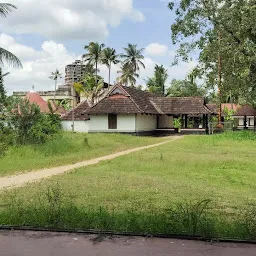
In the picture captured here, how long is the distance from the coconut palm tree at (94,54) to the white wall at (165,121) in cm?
1653

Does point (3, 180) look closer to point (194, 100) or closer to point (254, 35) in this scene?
point (254, 35)

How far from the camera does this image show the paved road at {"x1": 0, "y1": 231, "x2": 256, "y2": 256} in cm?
418

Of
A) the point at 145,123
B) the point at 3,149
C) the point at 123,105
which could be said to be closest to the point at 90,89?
the point at 145,123

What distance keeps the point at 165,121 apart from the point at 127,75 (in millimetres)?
19939

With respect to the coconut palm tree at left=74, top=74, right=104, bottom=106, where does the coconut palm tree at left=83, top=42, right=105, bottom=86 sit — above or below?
above

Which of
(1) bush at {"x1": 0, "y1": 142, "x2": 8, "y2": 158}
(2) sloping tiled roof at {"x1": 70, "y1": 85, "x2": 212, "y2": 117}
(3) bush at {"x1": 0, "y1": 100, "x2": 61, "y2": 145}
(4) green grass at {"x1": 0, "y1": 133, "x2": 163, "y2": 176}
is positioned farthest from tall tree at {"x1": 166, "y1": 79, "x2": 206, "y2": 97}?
(1) bush at {"x1": 0, "y1": 142, "x2": 8, "y2": 158}

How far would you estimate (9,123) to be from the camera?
20094 mm

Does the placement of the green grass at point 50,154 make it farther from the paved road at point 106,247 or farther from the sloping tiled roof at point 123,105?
the sloping tiled roof at point 123,105

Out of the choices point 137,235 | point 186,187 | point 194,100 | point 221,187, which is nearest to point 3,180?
point 186,187

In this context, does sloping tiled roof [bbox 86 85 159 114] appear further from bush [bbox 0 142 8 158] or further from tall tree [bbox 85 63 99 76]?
tall tree [bbox 85 63 99 76]

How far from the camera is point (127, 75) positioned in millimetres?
60469

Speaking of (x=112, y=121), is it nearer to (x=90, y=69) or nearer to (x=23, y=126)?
(x=23, y=126)

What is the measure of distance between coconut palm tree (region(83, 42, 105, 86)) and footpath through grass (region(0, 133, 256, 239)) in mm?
40882

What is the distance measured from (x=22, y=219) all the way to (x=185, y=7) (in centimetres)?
803
